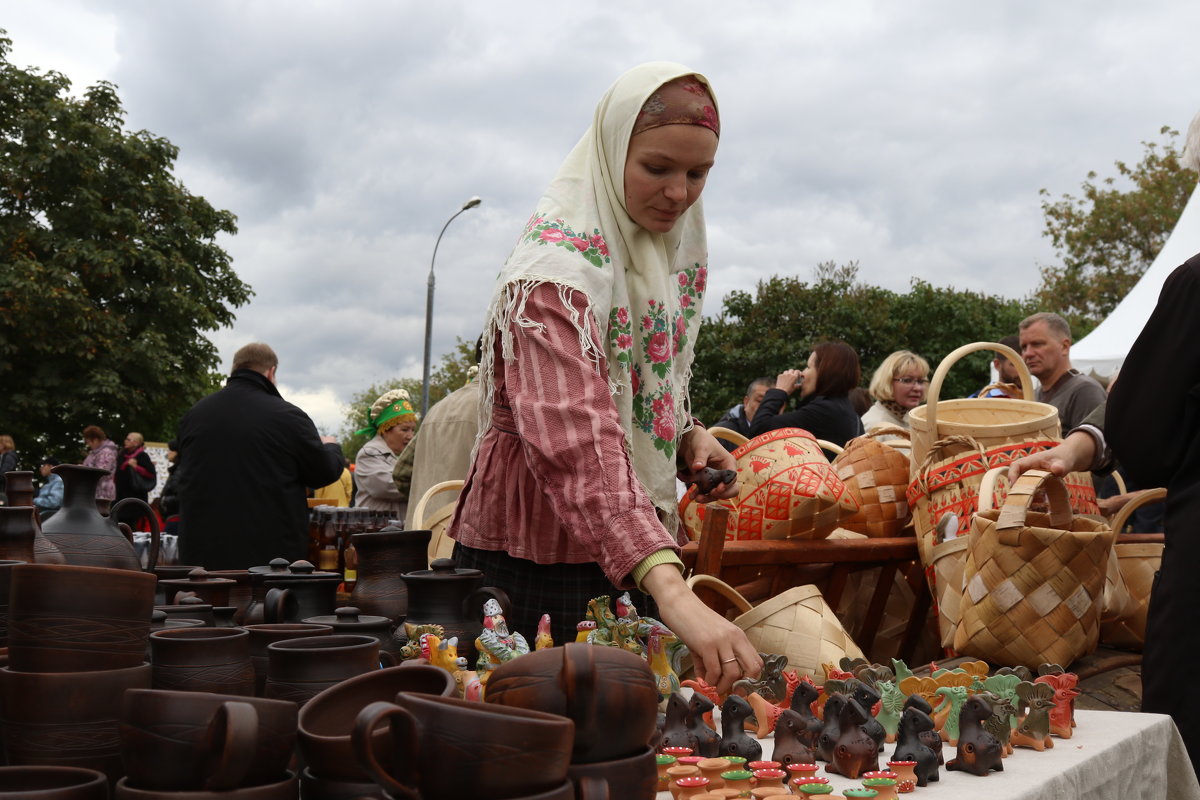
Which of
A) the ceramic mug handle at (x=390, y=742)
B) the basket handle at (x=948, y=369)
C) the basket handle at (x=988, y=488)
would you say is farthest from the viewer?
the basket handle at (x=948, y=369)

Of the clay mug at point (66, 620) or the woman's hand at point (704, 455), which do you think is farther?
the woman's hand at point (704, 455)

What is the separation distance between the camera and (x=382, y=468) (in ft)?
19.1

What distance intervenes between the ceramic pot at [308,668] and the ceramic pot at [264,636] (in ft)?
0.44

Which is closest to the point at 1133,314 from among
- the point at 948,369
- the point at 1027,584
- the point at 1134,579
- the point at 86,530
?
the point at 948,369

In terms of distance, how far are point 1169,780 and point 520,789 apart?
170 cm

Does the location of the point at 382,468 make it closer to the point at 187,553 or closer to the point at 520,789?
the point at 187,553

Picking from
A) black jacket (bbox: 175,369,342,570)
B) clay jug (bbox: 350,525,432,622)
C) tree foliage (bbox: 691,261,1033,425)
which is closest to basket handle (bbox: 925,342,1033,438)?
clay jug (bbox: 350,525,432,622)

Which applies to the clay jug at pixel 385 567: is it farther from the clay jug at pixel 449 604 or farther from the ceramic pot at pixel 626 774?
the ceramic pot at pixel 626 774

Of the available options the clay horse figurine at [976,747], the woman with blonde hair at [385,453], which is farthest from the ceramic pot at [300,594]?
the woman with blonde hair at [385,453]

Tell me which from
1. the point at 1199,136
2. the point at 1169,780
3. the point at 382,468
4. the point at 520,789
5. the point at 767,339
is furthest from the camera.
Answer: the point at 767,339

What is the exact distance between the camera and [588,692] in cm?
95

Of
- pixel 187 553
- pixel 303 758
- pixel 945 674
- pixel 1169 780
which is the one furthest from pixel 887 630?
pixel 303 758

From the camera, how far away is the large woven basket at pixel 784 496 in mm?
3322

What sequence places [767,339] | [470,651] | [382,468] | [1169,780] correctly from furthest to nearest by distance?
[767,339], [382,468], [1169,780], [470,651]
